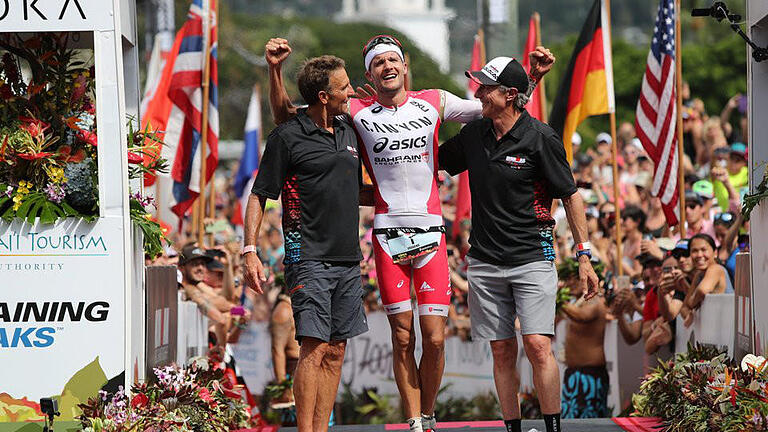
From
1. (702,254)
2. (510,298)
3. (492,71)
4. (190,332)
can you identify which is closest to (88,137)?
(492,71)

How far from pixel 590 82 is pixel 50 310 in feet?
27.6

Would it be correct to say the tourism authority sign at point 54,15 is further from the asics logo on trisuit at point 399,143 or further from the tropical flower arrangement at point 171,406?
the tropical flower arrangement at point 171,406

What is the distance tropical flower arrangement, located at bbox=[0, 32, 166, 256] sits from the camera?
833cm

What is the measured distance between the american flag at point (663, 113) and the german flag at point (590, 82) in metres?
0.50

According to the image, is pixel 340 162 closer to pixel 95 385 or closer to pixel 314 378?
pixel 314 378

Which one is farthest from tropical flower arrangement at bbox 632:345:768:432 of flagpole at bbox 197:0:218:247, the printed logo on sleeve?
flagpole at bbox 197:0:218:247

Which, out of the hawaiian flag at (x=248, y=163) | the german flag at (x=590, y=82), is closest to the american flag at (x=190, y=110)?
the german flag at (x=590, y=82)

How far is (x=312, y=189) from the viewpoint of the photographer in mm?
7844

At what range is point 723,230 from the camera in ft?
41.5

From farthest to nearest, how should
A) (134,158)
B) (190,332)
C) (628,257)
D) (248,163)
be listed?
1. (248,163)
2. (628,257)
3. (190,332)
4. (134,158)

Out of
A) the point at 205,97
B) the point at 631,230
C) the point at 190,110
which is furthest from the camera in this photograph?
the point at 631,230

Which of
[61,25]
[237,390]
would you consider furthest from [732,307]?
[61,25]

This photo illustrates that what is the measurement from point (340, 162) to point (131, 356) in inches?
71.1

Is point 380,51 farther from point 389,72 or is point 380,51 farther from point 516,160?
point 516,160
